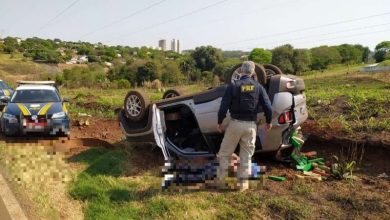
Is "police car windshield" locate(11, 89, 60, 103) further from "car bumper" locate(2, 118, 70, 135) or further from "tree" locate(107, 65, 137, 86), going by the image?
"tree" locate(107, 65, 137, 86)

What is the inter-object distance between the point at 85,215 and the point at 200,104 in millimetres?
2436

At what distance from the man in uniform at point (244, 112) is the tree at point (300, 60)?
40411 mm

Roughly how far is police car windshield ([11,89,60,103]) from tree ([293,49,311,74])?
117ft

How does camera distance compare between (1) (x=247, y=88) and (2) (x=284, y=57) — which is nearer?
(1) (x=247, y=88)

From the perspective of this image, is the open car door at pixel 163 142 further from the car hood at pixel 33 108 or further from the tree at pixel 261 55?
the tree at pixel 261 55

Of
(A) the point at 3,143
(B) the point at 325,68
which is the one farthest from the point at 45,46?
(A) the point at 3,143

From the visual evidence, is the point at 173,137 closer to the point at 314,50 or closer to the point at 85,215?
the point at 85,215

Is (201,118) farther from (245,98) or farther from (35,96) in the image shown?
(35,96)

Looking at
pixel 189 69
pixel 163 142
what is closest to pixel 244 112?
pixel 163 142

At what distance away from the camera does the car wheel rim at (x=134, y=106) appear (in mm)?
7830

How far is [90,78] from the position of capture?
40531 mm

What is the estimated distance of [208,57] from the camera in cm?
Answer: 4650

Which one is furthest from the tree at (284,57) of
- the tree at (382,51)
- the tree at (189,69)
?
the tree at (382,51)

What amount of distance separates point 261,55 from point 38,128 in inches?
1427
